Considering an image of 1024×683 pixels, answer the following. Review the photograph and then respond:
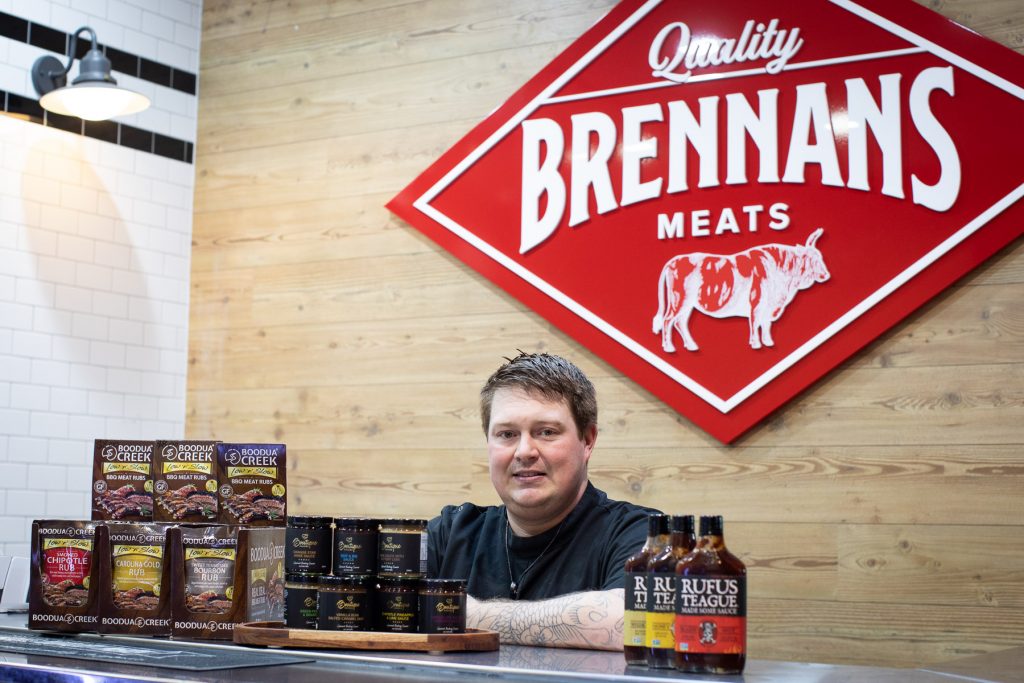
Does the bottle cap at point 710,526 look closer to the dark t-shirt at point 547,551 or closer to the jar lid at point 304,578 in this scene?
the jar lid at point 304,578

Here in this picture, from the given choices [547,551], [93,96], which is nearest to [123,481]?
→ [547,551]

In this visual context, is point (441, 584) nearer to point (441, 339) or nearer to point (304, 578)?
point (304, 578)

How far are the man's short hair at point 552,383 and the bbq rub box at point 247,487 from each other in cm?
70

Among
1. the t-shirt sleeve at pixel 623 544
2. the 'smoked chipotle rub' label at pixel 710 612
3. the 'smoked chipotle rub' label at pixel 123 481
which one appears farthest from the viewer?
the t-shirt sleeve at pixel 623 544

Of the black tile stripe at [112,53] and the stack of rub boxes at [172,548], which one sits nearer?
the stack of rub boxes at [172,548]

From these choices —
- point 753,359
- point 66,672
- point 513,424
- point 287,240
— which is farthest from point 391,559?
point 287,240

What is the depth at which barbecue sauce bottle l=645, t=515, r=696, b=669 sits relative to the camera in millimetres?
1744

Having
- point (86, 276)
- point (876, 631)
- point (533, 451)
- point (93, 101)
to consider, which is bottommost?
point (876, 631)

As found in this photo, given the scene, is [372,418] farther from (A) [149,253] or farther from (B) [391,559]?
(B) [391,559]

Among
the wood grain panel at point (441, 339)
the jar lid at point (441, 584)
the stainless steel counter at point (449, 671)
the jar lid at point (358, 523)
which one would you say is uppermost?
the wood grain panel at point (441, 339)

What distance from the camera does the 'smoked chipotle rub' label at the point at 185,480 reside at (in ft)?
7.43

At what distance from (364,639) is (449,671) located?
0.25 meters

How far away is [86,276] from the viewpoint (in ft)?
15.2

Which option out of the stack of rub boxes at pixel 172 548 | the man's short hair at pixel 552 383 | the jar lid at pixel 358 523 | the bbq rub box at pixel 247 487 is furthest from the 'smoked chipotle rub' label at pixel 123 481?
the man's short hair at pixel 552 383
